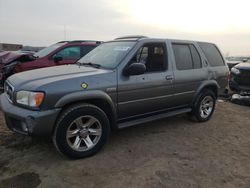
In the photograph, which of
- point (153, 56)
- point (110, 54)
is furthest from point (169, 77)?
point (110, 54)

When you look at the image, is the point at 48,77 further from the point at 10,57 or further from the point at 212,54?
the point at 10,57

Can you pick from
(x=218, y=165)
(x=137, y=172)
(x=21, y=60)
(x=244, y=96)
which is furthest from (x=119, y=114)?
(x=244, y=96)

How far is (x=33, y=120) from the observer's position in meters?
3.05

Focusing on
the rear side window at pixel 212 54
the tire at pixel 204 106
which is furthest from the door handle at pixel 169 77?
the rear side window at pixel 212 54

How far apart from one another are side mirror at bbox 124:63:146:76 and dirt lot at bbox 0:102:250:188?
126 centimetres

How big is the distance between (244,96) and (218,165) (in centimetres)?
500

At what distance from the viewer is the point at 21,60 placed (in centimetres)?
743

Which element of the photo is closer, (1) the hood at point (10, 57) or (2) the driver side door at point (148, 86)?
(2) the driver side door at point (148, 86)

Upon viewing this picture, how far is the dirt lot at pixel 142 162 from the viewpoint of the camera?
302 cm

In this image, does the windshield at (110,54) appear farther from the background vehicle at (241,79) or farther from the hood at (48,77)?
the background vehicle at (241,79)

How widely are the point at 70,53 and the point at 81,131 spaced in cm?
460

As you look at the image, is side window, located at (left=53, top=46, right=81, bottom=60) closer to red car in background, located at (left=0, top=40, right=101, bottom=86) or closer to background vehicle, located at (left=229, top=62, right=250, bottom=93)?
red car in background, located at (left=0, top=40, right=101, bottom=86)

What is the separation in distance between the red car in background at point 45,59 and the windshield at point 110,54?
2.58m

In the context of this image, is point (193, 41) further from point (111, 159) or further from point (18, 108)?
point (18, 108)
